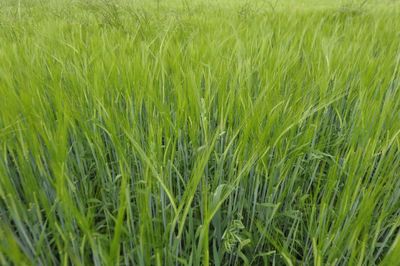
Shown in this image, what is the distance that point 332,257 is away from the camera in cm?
34

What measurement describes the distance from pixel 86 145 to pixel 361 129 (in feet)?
1.67

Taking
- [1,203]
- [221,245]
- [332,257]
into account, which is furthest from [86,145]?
[332,257]

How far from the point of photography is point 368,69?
672mm

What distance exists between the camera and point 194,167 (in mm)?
380

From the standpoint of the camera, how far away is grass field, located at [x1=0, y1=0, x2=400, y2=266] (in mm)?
331

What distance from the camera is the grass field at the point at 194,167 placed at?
33cm

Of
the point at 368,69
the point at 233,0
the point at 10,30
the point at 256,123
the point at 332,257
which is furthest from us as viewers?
the point at 233,0

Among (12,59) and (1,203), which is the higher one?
(12,59)

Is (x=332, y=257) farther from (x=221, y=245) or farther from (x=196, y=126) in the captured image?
(x=196, y=126)

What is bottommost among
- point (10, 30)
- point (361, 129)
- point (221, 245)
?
point (221, 245)

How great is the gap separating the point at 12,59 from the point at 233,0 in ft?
7.72

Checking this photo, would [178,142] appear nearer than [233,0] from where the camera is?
Yes

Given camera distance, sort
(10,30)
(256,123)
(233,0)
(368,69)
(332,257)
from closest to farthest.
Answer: (332,257) < (256,123) < (368,69) < (10,30) < (233,0)

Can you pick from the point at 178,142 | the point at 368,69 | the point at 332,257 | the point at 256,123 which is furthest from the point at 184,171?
the point at 368,69
